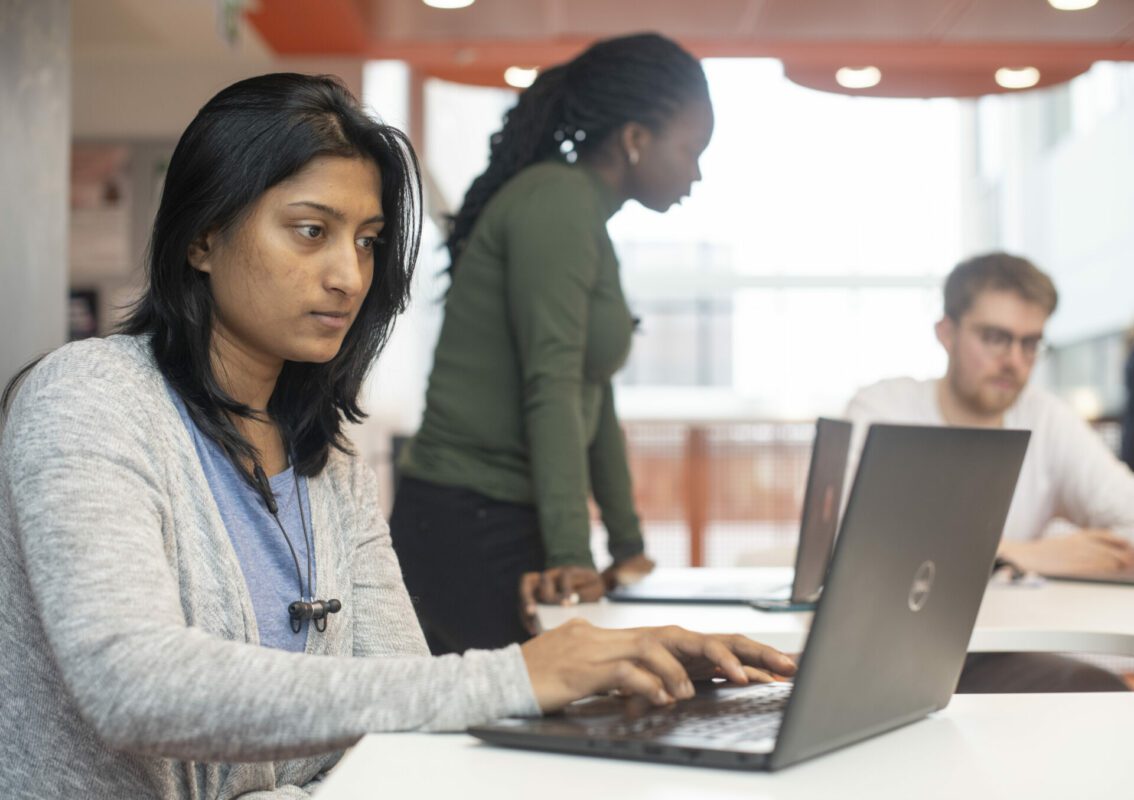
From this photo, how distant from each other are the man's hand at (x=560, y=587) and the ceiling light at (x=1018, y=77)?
3.73 meters

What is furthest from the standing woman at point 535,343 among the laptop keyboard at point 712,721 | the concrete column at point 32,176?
the laptop keyboard at point 712,721

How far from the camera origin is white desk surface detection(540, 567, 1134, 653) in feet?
5.32

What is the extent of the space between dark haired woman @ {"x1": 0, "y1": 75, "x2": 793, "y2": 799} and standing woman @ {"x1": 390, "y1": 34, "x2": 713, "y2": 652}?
0.52m

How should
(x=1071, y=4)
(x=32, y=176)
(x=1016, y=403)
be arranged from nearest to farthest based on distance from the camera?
(x=32, y=176) < (x=1016, y=403) < (x=1071, y=4)

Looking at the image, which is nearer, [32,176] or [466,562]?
[466,562]

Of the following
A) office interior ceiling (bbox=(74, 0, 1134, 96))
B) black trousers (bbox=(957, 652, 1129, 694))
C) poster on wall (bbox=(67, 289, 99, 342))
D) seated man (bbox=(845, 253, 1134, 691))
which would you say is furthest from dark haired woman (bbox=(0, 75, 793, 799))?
poster on wall (bbox=(67, 289, 99, 342))

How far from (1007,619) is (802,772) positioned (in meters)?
0.99

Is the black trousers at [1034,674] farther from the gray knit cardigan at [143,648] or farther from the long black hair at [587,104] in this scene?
the gray knit cardigan at [143,648]

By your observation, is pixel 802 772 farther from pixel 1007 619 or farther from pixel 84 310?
pixel 84 310

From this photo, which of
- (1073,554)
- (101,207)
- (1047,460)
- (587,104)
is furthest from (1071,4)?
(101,207)

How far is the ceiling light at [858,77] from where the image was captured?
16.4 ft

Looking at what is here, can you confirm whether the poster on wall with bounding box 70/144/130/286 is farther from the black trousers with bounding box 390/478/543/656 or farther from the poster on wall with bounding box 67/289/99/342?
the black trousers with bounding box 390/478/543/656

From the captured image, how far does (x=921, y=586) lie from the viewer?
970 mm

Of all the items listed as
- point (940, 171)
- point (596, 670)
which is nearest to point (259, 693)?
point (596, 670)
